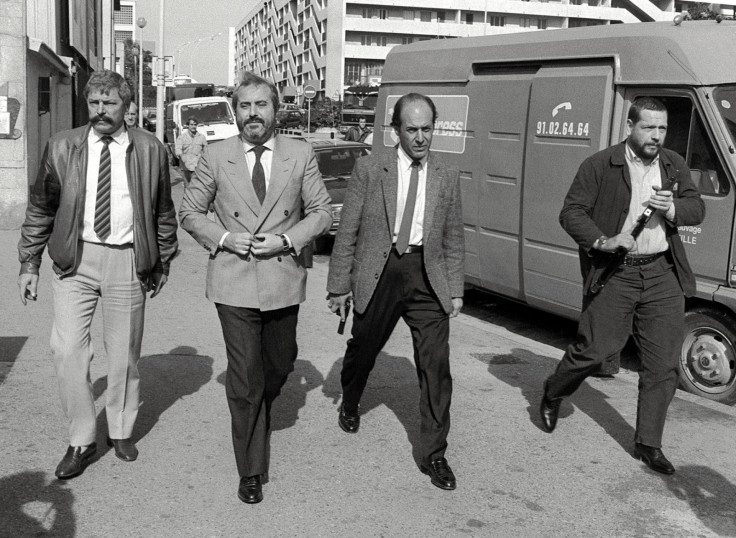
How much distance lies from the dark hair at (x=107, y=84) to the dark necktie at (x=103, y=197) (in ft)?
0.74

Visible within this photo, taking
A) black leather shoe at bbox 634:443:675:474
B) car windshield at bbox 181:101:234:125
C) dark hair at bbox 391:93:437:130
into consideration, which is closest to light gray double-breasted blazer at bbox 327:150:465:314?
dark hair at bbox 391:93:437:130

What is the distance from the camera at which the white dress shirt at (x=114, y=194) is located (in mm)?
4715

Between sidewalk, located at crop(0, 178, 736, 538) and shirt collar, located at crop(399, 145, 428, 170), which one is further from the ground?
shirt collar, located at crop(399, 145, 428, 170)

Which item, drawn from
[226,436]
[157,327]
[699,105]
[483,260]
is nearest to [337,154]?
[483,260]

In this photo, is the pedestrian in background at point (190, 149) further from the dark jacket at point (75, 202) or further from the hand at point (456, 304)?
the hand at point (456, 304)

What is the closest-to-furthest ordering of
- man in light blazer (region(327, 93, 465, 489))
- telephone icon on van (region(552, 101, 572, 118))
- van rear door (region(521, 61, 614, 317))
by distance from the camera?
man in light blazer (region(327, 93, 465, 489)) < van rear door (region(521, 61, 614, 317)) < telephone icon on van (region(552, 101, 572, 118))

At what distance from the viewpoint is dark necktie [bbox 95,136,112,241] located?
4707 millimetres

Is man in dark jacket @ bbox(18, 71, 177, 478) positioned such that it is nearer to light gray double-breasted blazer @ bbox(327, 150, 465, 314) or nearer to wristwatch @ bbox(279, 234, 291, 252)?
wristwatch @ bbox(279, 234, 291, 252)

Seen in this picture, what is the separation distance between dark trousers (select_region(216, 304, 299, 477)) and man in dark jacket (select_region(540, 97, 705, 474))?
5.48 ft

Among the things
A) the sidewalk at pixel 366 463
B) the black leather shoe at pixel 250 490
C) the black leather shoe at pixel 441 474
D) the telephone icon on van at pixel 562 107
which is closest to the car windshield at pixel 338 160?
the telephone icon on van at pixel 562 107

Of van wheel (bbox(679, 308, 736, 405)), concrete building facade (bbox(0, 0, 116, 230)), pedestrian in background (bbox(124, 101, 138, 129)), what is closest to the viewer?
pedestrian in background (bbox(124, 101, 138, 129))

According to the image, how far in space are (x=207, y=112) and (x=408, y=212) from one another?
28.6 m

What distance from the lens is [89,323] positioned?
4824 millimetres

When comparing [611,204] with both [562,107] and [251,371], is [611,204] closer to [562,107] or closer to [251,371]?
[251,371]
